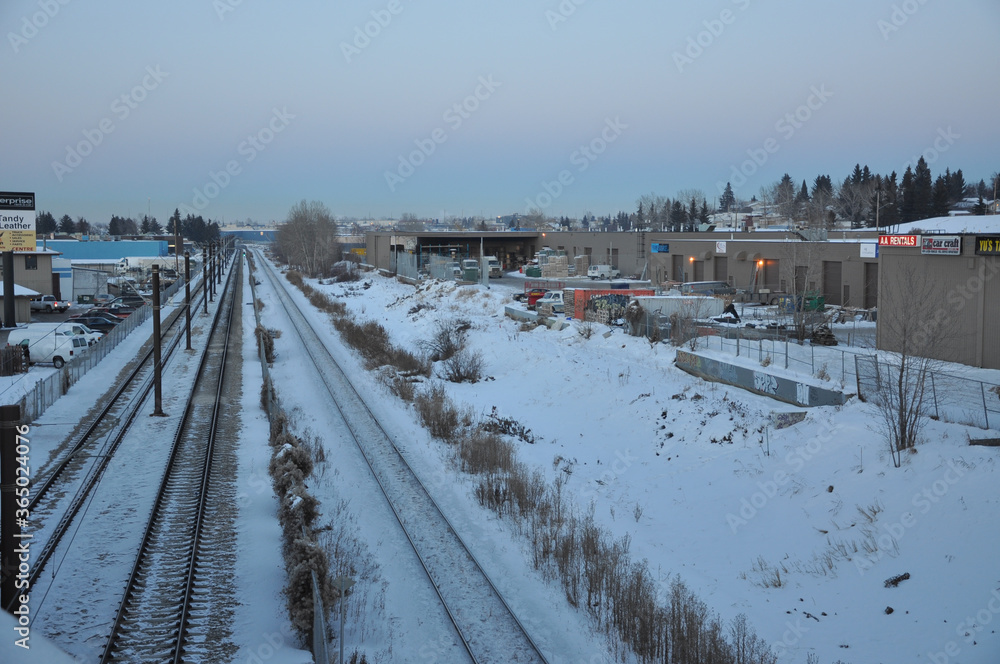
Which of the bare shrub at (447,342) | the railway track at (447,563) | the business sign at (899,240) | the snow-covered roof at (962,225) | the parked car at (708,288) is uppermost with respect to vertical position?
the snow-covered roof at (962,225)

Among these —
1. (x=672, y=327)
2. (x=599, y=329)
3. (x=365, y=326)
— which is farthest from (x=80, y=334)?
(x=672, y=327)

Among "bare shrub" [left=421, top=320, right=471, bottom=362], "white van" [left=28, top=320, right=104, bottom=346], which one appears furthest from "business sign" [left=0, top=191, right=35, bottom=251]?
"bare shrub" [left=421, top=320, right=471, bottom=362]

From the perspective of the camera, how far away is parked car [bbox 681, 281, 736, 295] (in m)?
43.9

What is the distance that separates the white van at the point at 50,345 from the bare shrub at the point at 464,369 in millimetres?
15486

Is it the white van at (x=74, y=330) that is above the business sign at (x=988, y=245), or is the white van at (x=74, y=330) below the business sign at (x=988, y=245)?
below

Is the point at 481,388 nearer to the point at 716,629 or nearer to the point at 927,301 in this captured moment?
the point at 927,301

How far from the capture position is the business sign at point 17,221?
143 ft

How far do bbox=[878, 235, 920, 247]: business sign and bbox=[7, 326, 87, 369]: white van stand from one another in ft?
99.8

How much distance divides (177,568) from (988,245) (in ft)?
66.0

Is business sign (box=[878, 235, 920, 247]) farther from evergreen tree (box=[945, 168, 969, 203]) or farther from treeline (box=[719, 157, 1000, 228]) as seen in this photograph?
evergreen tree (box=[945, 168, 969, 203])

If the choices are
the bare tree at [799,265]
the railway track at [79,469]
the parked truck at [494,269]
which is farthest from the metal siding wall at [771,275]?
the railway track at [79,469]

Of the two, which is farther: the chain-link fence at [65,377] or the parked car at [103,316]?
the parked car at [103,316]

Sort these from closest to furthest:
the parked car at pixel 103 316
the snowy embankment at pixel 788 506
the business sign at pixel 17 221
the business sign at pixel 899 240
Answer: the snowy embankment at pixel 788 506 → the business sign at pixel 899 240 → the parked car at pixel 103 316 → the business sign at pixel 17 221

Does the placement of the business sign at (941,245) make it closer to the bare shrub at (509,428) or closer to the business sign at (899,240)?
the business sign at (899,240)
